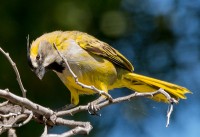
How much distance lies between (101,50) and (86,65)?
29 cm

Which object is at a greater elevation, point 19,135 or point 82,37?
point 82,37

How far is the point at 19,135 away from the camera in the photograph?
5562mm

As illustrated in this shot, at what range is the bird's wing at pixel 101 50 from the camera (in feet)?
16.8

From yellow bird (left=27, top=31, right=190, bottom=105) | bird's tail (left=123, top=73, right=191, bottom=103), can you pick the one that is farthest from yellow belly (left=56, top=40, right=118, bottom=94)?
bird's tail (left=123, top=73, right=191, bottom=103)

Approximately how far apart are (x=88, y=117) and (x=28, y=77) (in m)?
0.59

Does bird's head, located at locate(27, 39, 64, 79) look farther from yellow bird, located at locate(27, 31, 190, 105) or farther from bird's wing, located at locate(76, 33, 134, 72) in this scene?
bird's wing, located at locate(76, 33, 134, 72)

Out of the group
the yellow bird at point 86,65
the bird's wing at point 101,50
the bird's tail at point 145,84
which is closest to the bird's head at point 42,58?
the yellow bird at point 86,65

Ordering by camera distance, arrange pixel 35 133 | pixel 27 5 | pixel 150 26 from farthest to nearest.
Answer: pixel 150 26, pixel 27 5, pixel 35 133

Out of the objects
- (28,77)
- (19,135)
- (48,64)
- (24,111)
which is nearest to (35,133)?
(19,135)

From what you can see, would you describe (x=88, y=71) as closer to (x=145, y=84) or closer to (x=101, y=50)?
(x=101, y=50)

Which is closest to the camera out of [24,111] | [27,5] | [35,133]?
[24,111]

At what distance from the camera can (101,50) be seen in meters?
5.17

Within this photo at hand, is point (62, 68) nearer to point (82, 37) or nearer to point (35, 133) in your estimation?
point (82, 37)

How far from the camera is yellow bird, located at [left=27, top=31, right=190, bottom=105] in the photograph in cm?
477
